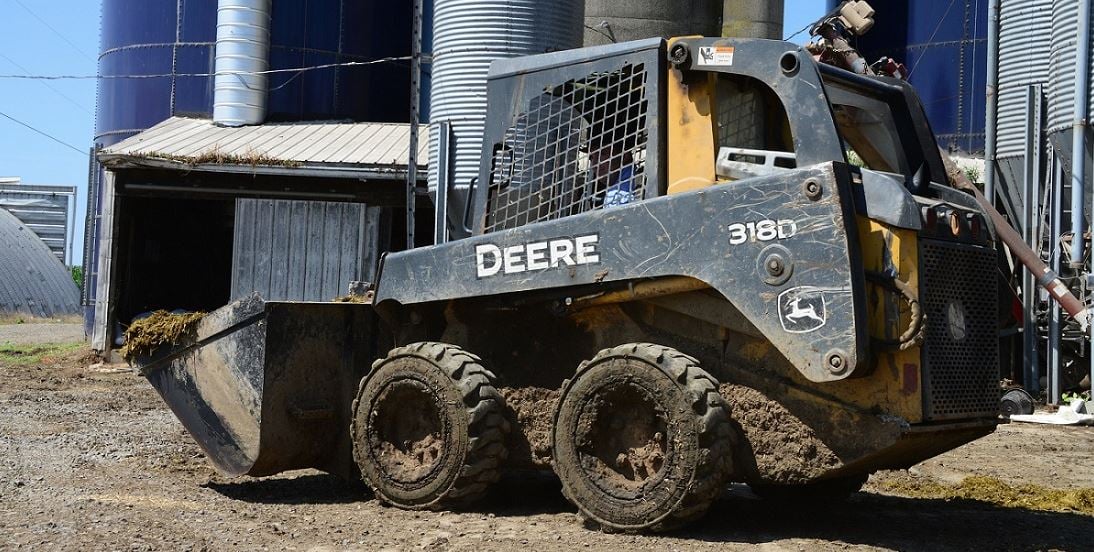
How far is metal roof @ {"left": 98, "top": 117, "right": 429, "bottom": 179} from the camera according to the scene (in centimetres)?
1903

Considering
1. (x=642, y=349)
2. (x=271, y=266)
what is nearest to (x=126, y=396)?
(x=271, y=266)

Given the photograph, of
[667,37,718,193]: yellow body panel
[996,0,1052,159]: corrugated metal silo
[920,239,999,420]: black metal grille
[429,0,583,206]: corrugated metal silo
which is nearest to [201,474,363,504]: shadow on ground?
[667,37,718,193]: yellow body panel

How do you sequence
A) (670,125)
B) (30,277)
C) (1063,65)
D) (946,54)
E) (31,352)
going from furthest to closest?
(30,277)
(946,54)
(31,352)
(1063,65)
(670,125)

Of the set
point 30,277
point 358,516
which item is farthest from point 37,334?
point 358,516

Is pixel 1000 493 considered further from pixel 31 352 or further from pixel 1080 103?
pixel 31 352

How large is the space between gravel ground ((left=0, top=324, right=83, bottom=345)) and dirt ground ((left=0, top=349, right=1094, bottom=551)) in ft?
56.5

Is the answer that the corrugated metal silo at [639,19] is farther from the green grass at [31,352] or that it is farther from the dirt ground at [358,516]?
the dirt ground at [358,516]

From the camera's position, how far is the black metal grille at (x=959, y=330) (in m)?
6.12

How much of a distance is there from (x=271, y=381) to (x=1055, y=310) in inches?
434

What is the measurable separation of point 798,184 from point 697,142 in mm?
863

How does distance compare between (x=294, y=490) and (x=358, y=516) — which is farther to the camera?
(x=294, y=490)

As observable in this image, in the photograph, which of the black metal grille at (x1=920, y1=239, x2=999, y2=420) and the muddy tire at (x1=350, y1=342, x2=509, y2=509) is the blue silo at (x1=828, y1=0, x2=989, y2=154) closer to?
the black metal grille at (x1=920, y1=239, x2=999, y2=420)

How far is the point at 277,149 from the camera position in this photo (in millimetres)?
20266

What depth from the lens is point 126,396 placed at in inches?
600
